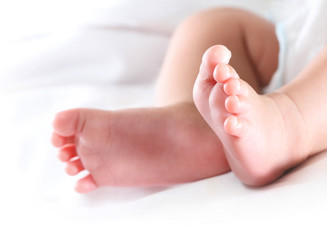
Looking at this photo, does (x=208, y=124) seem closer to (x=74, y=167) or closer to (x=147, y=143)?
(x=147, y=143)

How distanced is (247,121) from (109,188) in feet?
0.89

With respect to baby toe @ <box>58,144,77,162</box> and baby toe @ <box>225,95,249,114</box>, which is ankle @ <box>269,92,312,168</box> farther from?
baby toe @ <box>58,144,77,162</box>

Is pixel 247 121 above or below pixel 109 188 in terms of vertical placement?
above

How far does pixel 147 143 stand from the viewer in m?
0.66

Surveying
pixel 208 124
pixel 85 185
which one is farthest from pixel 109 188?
pixel 208 124

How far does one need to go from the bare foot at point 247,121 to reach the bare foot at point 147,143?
57 mm

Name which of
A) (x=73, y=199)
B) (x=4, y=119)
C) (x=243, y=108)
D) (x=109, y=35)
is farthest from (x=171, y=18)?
(x=243, y=108)

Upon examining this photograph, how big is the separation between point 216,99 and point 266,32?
39 cm

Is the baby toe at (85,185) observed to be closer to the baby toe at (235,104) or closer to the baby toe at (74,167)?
the baby toe at (74,167)

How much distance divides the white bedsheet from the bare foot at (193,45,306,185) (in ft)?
0.08

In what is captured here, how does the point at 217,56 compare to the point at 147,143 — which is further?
the point at 147,143

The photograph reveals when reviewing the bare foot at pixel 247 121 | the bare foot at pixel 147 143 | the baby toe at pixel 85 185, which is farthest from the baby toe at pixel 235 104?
the baby toe at pixel 85 185

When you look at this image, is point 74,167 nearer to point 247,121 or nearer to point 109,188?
point 109,188

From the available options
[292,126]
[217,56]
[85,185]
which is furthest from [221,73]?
[85,185]
